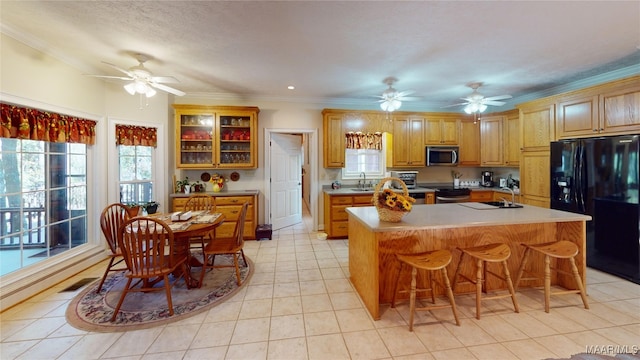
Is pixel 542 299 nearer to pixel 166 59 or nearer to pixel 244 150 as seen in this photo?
pixel 244 150

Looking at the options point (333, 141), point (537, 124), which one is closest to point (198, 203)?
point (333, 141)

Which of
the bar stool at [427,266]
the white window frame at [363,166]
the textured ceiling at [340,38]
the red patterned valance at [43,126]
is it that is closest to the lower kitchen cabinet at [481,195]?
the white window frame at [363,166]

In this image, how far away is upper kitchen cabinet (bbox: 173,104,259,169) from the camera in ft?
14.5

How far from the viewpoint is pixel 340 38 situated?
102 inches

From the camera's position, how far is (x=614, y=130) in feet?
9.71

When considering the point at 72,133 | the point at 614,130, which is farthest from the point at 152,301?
the point at 614,130

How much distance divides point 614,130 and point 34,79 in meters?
6.51

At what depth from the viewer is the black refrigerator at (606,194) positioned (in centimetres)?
276

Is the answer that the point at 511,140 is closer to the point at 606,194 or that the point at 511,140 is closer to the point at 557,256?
the point at 606,194

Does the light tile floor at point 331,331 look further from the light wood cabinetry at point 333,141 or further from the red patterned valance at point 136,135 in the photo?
the light wood cabinetry at point 333,141

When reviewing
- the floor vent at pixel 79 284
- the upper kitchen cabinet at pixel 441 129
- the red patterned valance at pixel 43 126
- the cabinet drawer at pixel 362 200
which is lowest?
the floor vent at pixel 79 284

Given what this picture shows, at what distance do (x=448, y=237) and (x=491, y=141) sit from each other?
3.49 m

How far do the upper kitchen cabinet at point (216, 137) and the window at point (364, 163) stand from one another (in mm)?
1864

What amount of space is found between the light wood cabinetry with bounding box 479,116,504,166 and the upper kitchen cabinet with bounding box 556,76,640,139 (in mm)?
1328
